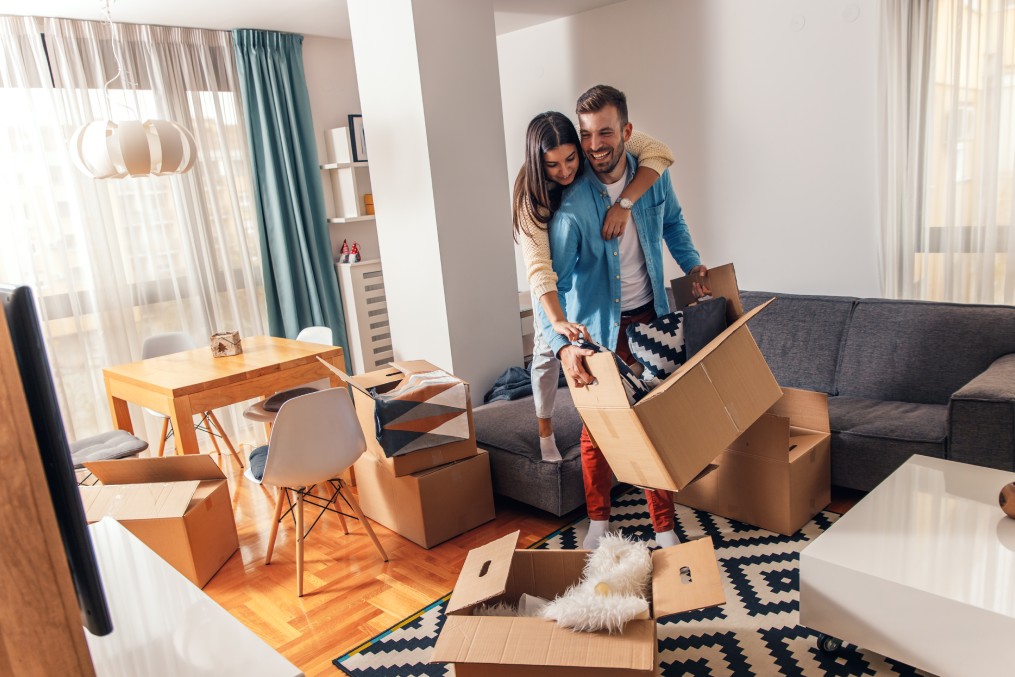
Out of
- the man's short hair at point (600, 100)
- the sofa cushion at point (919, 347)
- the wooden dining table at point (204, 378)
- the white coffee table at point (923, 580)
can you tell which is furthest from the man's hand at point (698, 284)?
the wooden dining table at point (204, 378)

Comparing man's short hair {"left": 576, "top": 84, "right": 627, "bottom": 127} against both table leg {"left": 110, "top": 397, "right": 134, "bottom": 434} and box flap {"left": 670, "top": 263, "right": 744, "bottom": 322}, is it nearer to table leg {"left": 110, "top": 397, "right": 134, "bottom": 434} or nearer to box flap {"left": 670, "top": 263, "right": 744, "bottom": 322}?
box flap {"left": 670, "top": 263, "right": 744, "bottom": 322}

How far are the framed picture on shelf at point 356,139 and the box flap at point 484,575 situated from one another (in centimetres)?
331

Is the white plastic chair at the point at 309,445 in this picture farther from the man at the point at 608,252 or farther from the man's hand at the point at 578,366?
the man's hand at the point at 578,366

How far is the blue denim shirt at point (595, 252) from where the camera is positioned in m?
2.23

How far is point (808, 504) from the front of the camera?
2.58 metres

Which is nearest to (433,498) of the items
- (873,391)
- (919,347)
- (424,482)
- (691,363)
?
(424,482)

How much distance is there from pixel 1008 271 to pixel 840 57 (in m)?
1.15

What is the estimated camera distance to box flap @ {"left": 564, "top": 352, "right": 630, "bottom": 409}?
1801 millimetres

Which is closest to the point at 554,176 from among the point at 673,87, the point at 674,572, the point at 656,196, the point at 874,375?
the point at 656,196

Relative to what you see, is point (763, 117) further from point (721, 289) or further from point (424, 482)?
point (424, 482)

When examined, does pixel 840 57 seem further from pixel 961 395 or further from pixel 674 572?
pixel 674 572

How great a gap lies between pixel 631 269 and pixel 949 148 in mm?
1651

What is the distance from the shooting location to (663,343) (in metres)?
2.18

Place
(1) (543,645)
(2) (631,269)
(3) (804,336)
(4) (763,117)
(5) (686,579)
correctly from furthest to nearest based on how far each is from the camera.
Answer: (4) (763,117) < (3) (804,336) < (2) (631,269) < (5) (686,579) < (1) (543,645)
